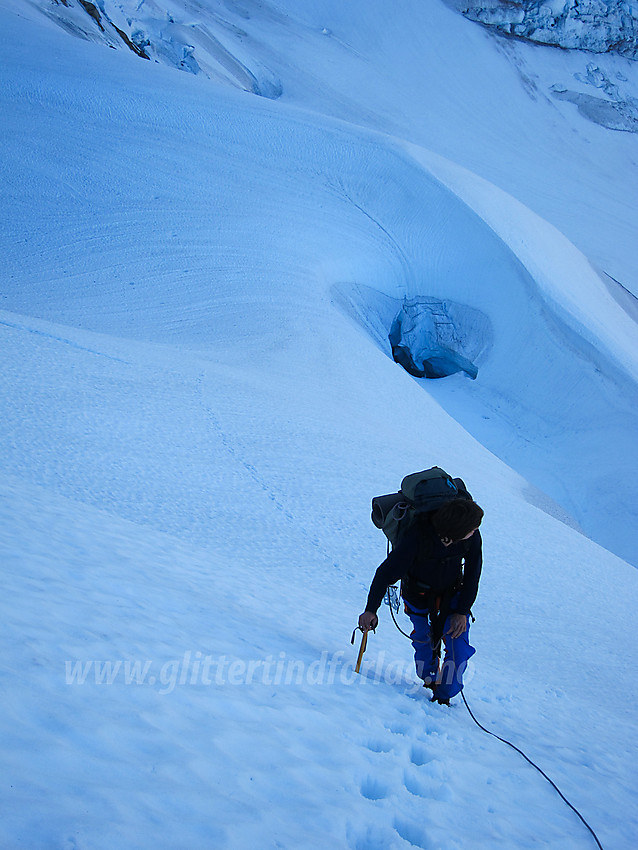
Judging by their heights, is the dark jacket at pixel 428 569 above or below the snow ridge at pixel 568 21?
below

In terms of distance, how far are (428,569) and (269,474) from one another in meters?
2.72

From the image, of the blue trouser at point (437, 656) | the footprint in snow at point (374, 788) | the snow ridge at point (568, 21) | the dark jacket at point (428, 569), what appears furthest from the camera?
the snow ridge at point (568, 21)

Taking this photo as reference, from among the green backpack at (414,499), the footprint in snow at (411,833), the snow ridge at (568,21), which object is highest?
the snow ridge at (568,21)

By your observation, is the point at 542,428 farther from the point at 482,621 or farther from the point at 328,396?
the point at 482,621

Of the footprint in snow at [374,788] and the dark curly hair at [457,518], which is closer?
the footprint in snow at [374,788]

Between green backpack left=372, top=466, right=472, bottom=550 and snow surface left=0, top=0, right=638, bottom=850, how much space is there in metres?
0.72

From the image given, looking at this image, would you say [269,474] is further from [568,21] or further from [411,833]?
[568,21]

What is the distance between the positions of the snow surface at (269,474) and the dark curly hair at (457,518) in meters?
0.79

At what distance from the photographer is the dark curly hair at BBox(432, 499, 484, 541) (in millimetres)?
2070

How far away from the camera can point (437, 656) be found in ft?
8.51

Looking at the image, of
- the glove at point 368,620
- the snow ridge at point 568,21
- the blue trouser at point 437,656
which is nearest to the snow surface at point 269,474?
the blue trouser at point 437,656

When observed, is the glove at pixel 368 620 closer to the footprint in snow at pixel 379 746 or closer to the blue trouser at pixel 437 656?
the blue trouser at pixel 437 656

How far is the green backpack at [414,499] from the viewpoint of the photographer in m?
2.15

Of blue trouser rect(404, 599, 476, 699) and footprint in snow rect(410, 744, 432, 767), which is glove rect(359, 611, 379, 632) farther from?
footprint in snow rect(410, 744, 432, 767)
